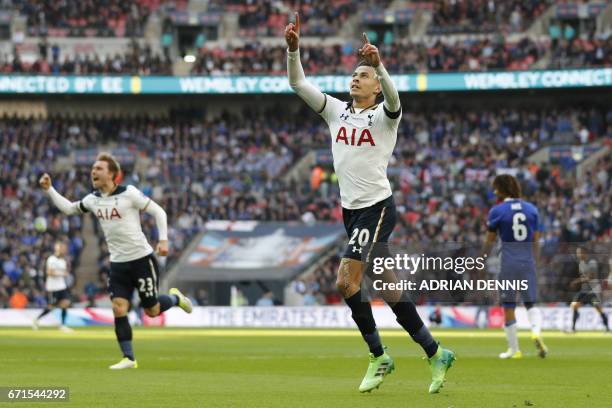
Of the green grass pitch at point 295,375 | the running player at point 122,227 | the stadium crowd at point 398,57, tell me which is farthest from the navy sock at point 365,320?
the stadium crowd at point 398,57

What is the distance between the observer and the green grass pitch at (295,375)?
9.82m

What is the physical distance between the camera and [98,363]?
52.1ft

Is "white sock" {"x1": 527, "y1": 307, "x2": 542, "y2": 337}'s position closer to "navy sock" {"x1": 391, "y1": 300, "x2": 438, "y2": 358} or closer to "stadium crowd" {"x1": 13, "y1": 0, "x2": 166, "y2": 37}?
"navy sock" {"x1": 391, "y1": 300, "x2": 438, "y2": 358}

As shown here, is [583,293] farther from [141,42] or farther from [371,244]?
[141,42]

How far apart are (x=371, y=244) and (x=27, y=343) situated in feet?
44.0

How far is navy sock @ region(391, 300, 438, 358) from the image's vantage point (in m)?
10.6

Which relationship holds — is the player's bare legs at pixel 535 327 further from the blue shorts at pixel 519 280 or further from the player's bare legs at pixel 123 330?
the player's bare legs at pixel 123 330

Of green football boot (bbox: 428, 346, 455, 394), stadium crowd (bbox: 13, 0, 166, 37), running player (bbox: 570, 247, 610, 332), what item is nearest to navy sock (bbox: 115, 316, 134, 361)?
green football boot (bbox: 428, 346, 455, 394)

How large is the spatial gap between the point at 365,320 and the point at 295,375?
2803mm

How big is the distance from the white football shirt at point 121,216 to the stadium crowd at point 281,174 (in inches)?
955

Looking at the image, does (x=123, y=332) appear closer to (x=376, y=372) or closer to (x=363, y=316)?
(x=363, y=316)

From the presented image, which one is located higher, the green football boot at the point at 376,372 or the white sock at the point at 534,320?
the green football boot at the point at 376,372

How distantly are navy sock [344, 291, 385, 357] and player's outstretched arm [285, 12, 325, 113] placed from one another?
5.71ft

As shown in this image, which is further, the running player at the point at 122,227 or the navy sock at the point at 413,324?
the running player at the point at 122,227
